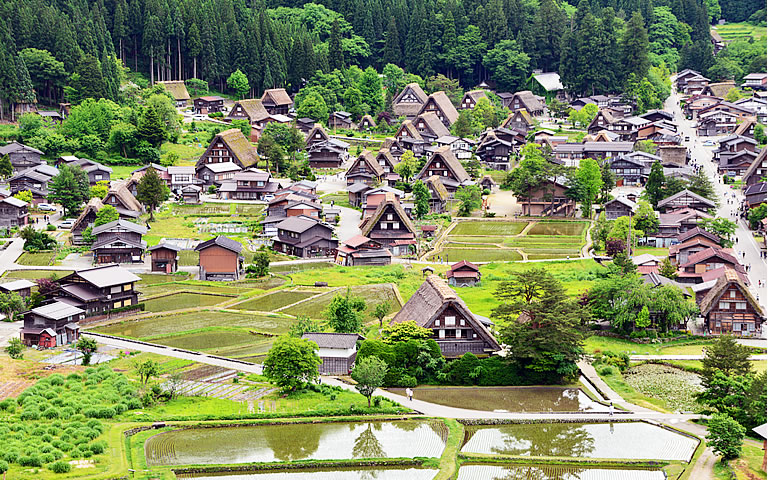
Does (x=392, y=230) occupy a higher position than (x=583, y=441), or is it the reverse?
(x=392, y=230)

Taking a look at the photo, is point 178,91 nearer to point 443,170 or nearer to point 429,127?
point 429,127

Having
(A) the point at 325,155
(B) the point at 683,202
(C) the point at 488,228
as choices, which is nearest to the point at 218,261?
(C) the point at 488,228

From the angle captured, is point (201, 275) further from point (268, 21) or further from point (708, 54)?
point (708, 54)

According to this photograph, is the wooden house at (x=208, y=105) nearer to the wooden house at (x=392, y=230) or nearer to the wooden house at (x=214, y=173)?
the wooden house at (x=214, y=173)

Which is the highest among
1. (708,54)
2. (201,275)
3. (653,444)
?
(708,54)

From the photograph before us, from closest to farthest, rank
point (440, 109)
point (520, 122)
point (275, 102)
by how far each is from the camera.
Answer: point (520, 122), point (440, 109), point (275, 102)

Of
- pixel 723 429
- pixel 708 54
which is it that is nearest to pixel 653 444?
pixel 723 429
